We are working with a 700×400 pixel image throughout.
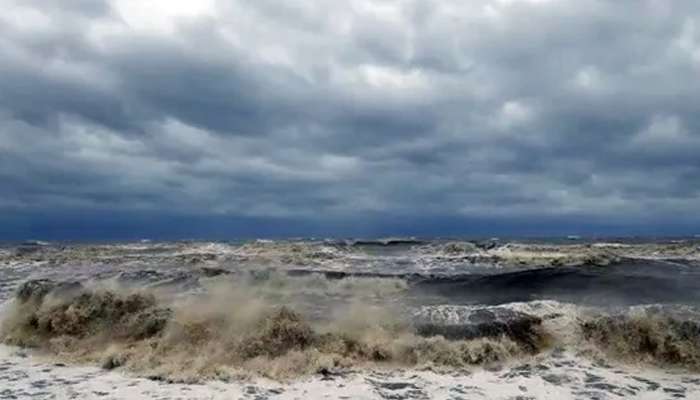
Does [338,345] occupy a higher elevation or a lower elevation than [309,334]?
lower

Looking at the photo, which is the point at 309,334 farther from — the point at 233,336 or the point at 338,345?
the point at 233,336

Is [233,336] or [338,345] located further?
[233,336]

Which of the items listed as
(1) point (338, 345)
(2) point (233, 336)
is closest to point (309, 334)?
(1) point (338, 345)

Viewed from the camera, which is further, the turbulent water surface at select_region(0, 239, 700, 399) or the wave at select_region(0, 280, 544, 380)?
the wave at select_region(0, 280, 544, 380)

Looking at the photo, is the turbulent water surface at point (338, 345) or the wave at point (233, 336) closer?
the turbulent water surface at point (338, 345)

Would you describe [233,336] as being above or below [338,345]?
above

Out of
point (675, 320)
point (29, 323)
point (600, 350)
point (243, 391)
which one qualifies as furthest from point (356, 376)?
point (29, 323)

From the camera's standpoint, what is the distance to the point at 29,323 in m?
12.1

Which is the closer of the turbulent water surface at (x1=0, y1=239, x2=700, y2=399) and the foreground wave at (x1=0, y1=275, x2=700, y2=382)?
the turbulent water surface at (x1=0, y1=239, x2=700, y2=399)

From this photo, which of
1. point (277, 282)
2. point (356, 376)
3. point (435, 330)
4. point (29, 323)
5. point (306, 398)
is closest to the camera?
point (306, 398)

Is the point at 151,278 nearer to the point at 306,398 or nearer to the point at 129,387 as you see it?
the point at 129,387

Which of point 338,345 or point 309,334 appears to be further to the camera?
point 309,334

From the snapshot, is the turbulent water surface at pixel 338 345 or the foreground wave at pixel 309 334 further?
the foreground wave at pixel 309 334

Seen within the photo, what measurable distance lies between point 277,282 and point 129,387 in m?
8.82
